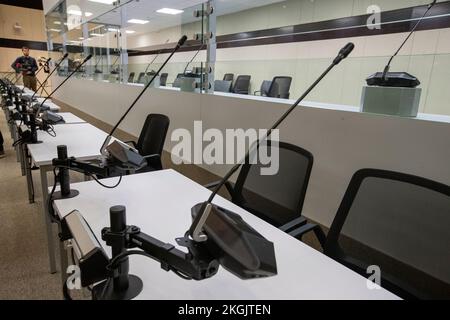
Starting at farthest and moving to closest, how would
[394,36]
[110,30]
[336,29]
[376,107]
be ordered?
[110,30] < [336,29] < [394,36] < [376,107]

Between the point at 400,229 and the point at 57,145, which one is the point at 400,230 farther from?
the point at 57,145

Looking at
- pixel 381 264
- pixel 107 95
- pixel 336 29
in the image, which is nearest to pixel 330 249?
pixel 381 264

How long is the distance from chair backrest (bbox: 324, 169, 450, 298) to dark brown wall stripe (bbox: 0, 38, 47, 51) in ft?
50.2

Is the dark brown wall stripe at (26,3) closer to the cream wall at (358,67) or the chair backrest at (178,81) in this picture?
the cream wall at (358,67)

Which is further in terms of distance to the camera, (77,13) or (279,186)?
(77,13)

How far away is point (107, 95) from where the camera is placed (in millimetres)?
6496

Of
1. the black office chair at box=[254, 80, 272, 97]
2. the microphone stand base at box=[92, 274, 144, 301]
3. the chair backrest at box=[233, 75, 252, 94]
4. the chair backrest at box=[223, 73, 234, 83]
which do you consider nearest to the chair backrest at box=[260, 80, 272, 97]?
the black office chair at box=[254, 80, 272, 97]

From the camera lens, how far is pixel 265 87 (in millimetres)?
4312

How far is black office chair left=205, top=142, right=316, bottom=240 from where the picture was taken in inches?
57.6

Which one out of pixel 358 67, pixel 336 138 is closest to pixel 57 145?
pixel 336 138

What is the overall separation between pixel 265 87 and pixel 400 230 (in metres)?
3.42

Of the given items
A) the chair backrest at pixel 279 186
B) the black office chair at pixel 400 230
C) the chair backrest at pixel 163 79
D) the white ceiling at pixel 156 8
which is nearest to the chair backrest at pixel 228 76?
the white ceiling at pixel 156 8
